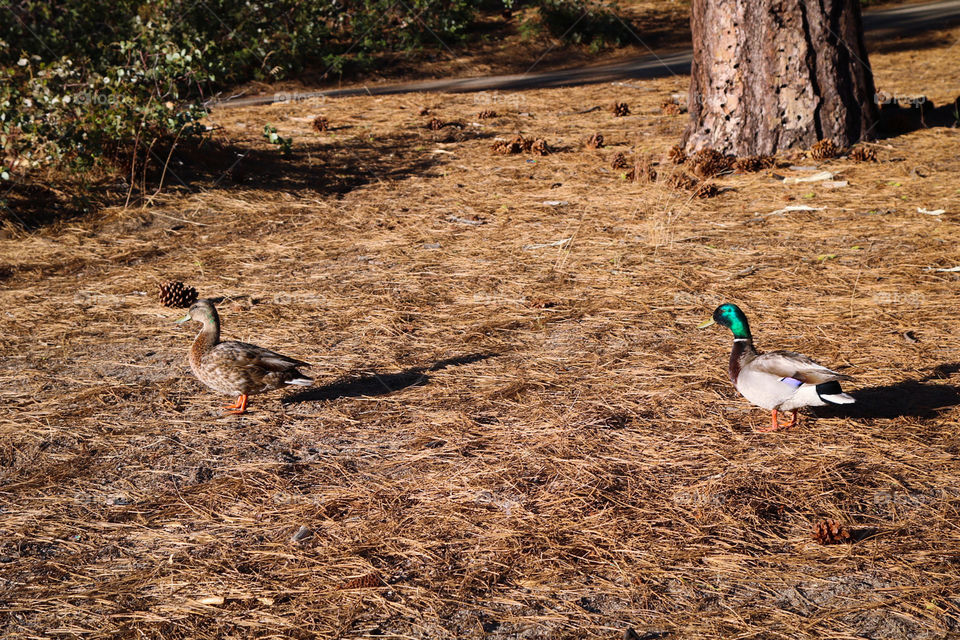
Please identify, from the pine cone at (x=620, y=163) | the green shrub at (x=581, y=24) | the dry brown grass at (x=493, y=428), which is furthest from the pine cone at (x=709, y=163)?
the green shrub at (x=581, y=24)

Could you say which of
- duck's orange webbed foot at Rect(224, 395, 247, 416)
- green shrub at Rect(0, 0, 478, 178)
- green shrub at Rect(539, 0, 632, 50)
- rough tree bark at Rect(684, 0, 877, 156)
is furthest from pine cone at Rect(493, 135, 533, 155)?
green shrub at Rect(539, 0, 632, 50)

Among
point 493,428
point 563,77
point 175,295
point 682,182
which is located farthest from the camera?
point 563,77

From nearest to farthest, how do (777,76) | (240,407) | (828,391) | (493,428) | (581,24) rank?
(828,391)
(493,428)
(240,407)
(777,76)
(581,24)

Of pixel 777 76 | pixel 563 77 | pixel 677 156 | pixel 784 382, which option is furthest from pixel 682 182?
pixel 563 77

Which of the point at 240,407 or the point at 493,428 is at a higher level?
the point at 240,407

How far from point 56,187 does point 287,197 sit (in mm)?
2260

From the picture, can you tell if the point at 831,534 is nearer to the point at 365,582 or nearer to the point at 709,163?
the point at 365,582

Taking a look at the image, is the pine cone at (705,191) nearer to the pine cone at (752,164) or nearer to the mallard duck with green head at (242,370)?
the pine cone at (752,164)

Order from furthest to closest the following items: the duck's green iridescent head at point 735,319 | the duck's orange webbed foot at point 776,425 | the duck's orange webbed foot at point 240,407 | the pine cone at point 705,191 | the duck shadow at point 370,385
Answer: the pine cone at point 705,191
the duck shadow at point 370,385
the duck's orange webbed foot at point 240,407
the duck's green iridescent head at point 735,319
the duck's orange webbed foot at point 776,425

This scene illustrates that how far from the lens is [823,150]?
848 cm

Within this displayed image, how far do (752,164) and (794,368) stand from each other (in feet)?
16.8

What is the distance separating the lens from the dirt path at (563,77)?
14383 millimetres

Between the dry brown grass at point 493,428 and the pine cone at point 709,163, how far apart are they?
533 millimetres

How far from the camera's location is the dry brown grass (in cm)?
299
